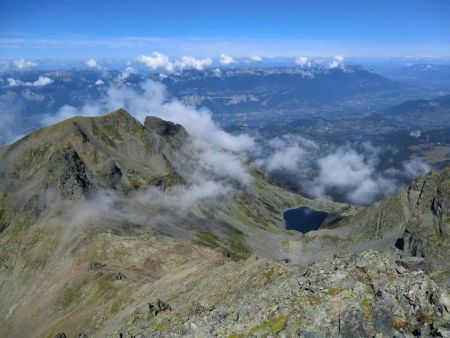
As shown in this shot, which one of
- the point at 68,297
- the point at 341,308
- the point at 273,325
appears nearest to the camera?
the point at 341,308

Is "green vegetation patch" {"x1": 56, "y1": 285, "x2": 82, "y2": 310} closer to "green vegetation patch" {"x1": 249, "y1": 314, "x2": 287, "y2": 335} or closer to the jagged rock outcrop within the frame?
the jagged rock outcrop

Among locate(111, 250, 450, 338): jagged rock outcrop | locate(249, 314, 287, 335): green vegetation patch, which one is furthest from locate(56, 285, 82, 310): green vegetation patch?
locate(249, 314, 287, 335): green vegetation patch

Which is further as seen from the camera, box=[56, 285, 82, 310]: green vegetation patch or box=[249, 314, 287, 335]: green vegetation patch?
box=[56, 285, 82, 310]: green vegetation patch

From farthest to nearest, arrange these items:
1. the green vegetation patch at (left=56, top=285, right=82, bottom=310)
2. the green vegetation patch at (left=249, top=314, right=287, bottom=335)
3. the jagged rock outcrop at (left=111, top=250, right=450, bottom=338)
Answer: the green vegetation patch at (left=56, top=285, right=82, bottom=310) < the green vegetation patch at (left=249, top=314, right=287, bottom=335) < the jagged rock outcrop at (left=111, top=250, right=450, bottom=338)

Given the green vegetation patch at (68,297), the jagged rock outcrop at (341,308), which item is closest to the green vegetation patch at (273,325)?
the jagged rock outcrop at (341,308)

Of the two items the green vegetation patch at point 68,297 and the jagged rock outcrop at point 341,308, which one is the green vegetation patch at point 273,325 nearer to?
the jagged rock outcrop at point 341,308

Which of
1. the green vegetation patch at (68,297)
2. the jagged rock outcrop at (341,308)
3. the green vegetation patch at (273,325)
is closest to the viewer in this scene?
the jagged rock outcrop at (341,308)

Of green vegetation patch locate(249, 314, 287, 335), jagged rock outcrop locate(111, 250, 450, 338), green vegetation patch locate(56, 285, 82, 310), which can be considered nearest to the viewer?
jagged rock outcrop locate(111, 250, 450, 338)

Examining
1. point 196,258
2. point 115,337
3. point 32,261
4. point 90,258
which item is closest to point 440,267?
point 196,258

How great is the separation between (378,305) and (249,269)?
48.6m

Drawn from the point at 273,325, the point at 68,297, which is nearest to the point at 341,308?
the point at 273,325

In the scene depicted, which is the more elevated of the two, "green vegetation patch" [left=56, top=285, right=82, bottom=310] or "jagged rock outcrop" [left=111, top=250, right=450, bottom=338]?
"jagged rock outcrop" [left=111, top=250, right=450, bottom=338]

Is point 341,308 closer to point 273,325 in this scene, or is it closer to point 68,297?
point 273,325

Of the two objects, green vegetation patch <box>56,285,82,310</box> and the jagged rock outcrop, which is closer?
the jagged rock outcrop
